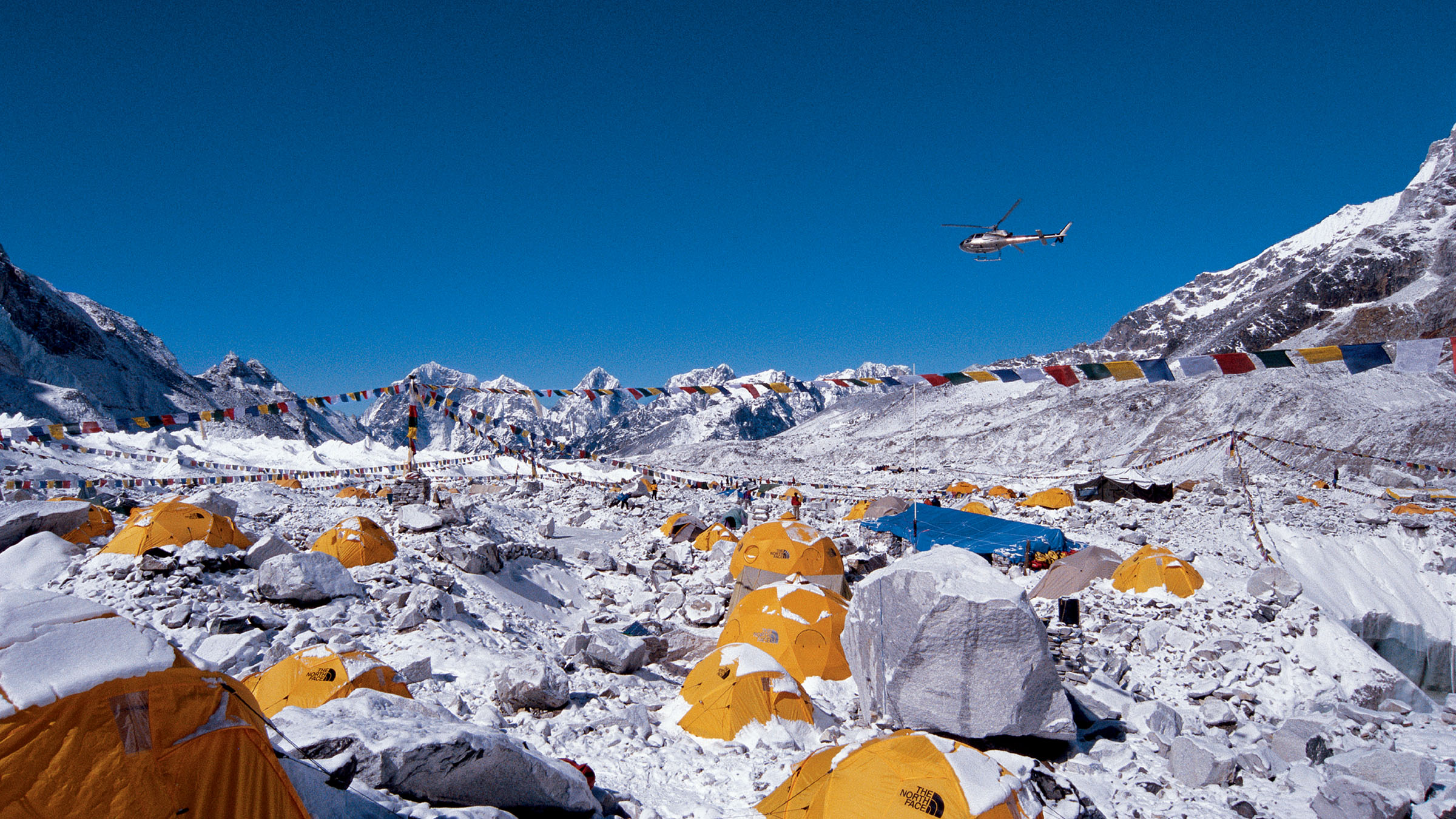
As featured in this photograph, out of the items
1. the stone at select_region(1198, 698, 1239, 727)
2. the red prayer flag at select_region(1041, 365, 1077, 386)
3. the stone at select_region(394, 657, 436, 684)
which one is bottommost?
the stone at select_region(1198, 698, 1239, 727)

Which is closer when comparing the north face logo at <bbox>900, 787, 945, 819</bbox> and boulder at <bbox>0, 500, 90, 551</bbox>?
the north face logo at <bbox>900, 787, 945, 819</bbox>

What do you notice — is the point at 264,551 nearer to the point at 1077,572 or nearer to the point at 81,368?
the point at 1077,572

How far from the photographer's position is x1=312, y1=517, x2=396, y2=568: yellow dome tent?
1127cm

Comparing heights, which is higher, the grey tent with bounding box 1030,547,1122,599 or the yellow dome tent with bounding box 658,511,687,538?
the yellow dome tent with bounding box 658,511,687,538

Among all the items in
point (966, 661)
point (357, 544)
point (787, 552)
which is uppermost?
point (357, 544)

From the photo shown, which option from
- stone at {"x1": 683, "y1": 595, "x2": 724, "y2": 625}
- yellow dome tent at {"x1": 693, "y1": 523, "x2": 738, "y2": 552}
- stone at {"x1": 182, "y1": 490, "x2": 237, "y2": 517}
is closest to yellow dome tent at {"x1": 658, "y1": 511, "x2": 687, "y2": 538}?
yellow dome tent at {"x1": 693, "y1": 523, "x2": 738, "y2": 552}

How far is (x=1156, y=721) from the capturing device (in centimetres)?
736

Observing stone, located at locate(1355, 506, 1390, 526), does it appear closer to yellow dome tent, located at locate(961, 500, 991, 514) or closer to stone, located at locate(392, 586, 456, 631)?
yellow dome tent, located at locate(961, 500, 991, 514)

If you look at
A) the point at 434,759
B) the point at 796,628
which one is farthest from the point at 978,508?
the point at 434,759

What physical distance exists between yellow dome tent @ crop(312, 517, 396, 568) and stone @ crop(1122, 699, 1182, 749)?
11959mm

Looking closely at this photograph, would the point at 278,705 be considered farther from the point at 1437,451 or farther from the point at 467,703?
the point at 1437,451

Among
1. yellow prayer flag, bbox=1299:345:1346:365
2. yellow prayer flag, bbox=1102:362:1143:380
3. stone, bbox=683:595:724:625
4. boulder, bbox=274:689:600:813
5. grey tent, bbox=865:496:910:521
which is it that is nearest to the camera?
boulder, bbox=274:689:600:813

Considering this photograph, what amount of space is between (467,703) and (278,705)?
6.07ft

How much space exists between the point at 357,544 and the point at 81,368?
8654 cm
